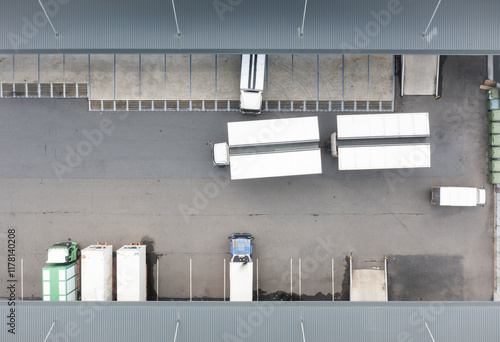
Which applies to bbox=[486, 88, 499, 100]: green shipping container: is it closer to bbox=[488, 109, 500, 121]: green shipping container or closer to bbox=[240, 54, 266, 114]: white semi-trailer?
bbox=[488, 109, 500, 121]: green shipping container

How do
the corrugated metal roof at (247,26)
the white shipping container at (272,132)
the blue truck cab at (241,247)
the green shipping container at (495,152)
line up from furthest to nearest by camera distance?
1. the green shipping container at (495,152)
2. the blue truck cab at (241,247)
3. the white shipping container at (272,132)
4. the corrugated metal roof at (247,26)

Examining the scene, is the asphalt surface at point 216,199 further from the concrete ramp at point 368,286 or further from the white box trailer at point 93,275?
the white box trailer at point 93,275

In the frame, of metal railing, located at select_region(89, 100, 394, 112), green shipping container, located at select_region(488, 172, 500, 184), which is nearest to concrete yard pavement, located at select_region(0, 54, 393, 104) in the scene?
metal railing, located at select_region(89, 100, 394, 112)

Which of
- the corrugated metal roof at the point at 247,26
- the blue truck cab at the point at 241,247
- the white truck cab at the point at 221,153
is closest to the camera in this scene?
the corrugated metal roof at the point at 247,26

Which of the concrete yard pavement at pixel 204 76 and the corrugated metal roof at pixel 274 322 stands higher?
the concrete yard pavement at pixel 204 76

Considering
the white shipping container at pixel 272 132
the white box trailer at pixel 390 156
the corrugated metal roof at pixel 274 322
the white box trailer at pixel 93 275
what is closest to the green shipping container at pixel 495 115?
the white box trailer at pixel 390 156
